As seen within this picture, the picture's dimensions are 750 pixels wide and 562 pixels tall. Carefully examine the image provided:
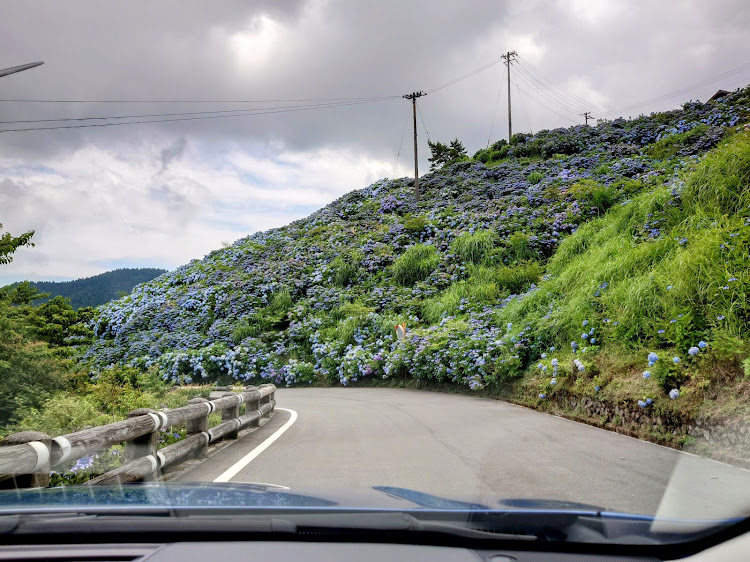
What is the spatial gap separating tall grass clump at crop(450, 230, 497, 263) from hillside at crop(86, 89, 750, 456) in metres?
0.09

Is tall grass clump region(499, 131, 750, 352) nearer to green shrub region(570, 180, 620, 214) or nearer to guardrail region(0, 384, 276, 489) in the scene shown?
green shrub region(570, 180, 620, 214)

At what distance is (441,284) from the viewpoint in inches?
914

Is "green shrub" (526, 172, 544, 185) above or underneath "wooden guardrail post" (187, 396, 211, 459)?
above

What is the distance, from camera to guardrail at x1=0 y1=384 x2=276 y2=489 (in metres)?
3.73

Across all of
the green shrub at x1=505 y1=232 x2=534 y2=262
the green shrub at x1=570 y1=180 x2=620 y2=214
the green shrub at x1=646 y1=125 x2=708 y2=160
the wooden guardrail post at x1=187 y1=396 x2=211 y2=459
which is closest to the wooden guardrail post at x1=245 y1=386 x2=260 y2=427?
the wooden guardrail post at x1=187 y1=396 x2=211 y2=459

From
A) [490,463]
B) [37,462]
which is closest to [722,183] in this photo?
[490,463]

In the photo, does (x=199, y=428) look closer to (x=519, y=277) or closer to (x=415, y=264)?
(x=519, y=277)

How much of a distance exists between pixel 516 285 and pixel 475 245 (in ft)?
14.0

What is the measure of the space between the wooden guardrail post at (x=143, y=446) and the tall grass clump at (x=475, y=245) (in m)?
18.9

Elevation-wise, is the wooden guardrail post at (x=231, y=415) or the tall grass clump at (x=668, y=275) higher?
the tall grass clump at (x=668, y=275)

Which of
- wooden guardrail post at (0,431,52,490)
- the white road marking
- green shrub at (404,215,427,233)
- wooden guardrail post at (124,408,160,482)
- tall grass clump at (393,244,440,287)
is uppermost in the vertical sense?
green shrub at (404,215,427,233)

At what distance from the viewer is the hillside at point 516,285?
9.30m

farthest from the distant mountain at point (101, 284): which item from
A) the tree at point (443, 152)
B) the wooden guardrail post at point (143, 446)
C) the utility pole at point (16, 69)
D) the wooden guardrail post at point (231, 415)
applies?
the wooden guardrail post at point (143, 446)

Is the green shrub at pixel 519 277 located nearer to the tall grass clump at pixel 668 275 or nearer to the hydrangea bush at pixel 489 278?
the hydrangea bush at pixel 489 278
